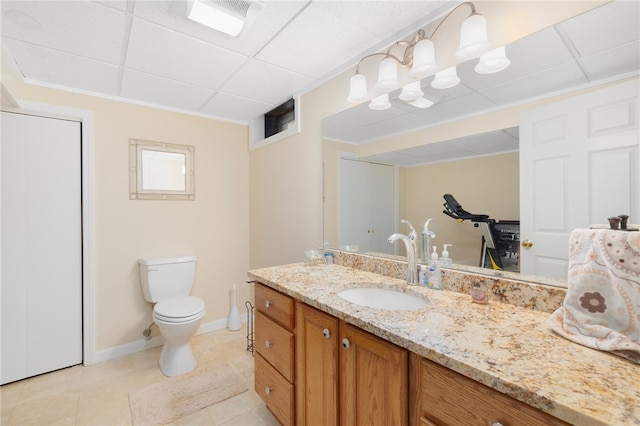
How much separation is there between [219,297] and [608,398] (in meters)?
2.88

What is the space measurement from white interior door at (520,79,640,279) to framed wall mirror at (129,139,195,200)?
2619 millimetres

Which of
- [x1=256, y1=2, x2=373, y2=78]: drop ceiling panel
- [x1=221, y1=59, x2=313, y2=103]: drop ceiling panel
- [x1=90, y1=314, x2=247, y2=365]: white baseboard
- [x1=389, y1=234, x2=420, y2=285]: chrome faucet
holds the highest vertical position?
[x1=256, y1=2, x2=373, y2=78]: drop ceiling panel

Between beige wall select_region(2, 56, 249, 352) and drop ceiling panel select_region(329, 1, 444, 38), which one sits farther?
beige wall select_region(2, 56, 249, 352)

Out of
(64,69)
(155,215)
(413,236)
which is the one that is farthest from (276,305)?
(64,69)

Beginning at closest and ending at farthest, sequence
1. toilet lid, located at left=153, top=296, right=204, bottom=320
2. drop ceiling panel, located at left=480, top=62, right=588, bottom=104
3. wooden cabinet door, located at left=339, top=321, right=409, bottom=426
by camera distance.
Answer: wooden cabinet door, located at left=339, top=321, right=409, bottom=426 < drop ceiling panel, located at left=480, top=62, right=588, bottom=104 < toilet lid, located at left=153, top=296, right=204, bottom=320

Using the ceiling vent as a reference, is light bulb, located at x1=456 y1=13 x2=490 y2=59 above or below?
below

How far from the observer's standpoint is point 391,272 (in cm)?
160

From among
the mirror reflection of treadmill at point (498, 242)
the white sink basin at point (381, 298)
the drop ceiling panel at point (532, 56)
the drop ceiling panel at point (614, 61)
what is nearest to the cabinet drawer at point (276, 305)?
the white sink basin at point (381, 298)

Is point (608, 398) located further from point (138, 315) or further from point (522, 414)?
point (138, 315)

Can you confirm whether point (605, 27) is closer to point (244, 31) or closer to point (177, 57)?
point (244, 31)

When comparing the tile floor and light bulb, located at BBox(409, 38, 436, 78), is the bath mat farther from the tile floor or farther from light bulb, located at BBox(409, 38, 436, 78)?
light bulb, located at BBox(409, 38, 436, 78)

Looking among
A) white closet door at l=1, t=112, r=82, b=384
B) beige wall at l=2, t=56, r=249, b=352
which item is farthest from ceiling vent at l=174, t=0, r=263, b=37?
white closet door at l=1, t=112, r=82, b=384

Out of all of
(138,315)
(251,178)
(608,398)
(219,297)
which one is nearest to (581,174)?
(608,398)

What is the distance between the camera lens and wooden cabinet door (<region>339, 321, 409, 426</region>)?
88 cm
